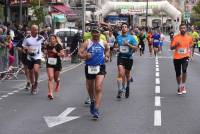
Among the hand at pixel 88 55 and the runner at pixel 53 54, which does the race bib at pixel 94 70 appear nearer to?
the hand at pixel 88 55

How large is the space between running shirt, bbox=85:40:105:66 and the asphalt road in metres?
1.00

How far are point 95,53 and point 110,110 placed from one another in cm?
145

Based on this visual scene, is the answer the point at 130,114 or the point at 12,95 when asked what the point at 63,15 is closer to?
the point at 12,95

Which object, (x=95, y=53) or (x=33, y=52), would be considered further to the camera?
(x=33, y=52)

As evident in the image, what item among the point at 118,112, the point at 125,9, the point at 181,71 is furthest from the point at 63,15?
the point at 118,112

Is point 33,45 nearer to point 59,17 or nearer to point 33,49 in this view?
point 33,49

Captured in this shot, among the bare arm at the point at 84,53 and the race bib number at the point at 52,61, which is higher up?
the bare arm at the point at 84,53

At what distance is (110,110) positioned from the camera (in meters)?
13.0

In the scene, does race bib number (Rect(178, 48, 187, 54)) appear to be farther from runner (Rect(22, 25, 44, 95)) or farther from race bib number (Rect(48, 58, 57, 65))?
runner (Rect(22, 25, 44, 95))

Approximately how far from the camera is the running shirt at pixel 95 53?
1206 cm

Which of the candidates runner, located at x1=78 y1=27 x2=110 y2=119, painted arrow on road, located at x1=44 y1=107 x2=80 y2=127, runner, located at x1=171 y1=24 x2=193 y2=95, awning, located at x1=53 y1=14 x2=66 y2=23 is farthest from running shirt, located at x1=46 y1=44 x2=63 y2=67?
awning, located at x1=53 y1=14 x2=66 y2=23

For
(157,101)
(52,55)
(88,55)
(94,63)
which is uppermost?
(88,55)

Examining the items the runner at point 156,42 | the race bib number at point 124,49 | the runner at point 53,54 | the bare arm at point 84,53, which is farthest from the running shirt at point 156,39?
the bare arm at point 84,53

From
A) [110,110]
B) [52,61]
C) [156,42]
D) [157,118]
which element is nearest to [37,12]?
[156,42]
